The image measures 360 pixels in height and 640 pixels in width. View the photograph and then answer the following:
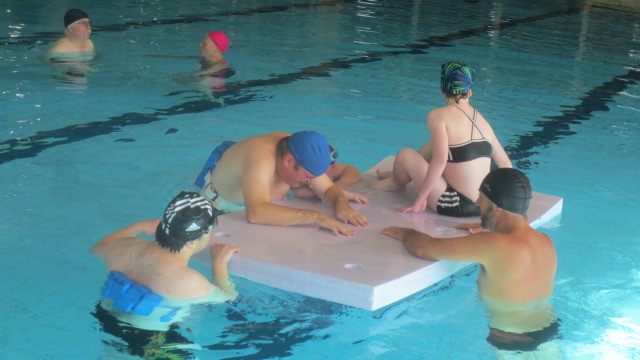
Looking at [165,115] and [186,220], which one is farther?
[165,115]

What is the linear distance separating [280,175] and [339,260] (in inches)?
30.4

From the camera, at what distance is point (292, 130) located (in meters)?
7.01

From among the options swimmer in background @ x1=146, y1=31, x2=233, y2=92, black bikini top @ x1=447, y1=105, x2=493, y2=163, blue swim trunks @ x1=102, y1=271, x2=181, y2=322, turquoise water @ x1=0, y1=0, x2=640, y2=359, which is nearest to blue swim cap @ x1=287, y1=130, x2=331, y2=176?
turquoise water @ x1=0, y1=0, x2=640, y2=359

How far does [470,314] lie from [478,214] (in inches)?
34.0

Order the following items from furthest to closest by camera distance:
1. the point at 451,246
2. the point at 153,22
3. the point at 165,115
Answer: the point at 153,22, the point at 165,115, the point at 451,246

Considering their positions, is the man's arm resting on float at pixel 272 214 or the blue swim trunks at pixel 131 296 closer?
the blue swim trunks at pixel 131 296

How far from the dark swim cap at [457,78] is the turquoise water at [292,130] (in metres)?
1.13

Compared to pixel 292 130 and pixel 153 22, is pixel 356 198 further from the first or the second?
pixel 153 22

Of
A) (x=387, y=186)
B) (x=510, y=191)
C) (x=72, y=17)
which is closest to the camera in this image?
(x=510, y=191)

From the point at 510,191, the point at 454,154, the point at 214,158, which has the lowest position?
the point at 214,158

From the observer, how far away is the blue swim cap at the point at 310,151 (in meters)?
4.02

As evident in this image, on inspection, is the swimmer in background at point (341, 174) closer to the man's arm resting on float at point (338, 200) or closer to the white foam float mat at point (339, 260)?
the man's arm resting on float at point (338, 200)

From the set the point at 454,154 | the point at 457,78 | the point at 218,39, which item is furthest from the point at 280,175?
the point at 218,39

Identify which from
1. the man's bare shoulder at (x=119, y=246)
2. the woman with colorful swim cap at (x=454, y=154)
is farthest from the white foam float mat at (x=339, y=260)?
the man's bare shoulder at (x=119, y=246)
